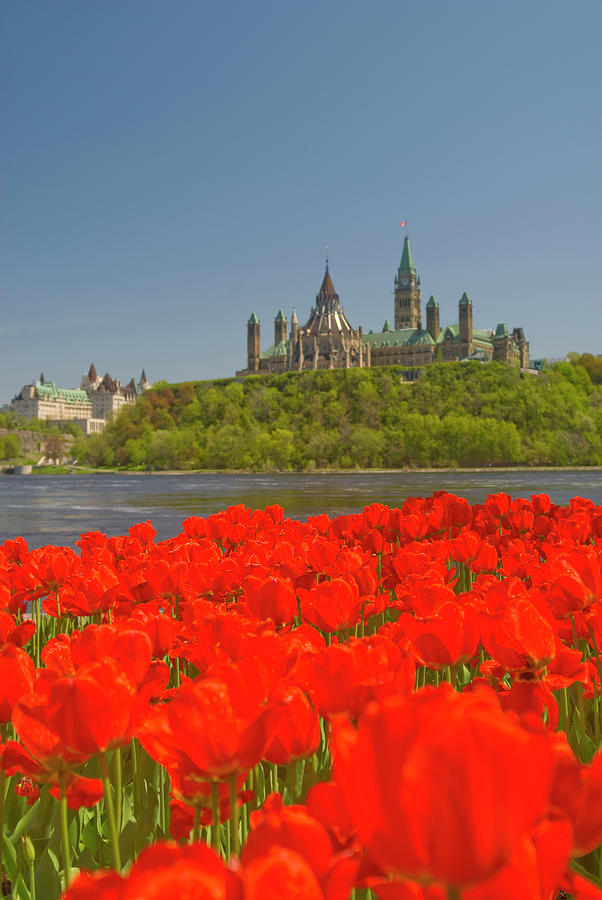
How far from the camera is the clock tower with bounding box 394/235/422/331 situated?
152 meters

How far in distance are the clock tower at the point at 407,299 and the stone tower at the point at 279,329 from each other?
22298 millimetres

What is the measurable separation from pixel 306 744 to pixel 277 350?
142 m

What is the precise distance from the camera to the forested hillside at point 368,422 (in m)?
87.8

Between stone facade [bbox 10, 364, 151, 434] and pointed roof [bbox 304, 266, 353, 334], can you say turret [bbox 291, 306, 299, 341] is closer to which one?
pointed roof [bbox 304, 266, 353, 334]

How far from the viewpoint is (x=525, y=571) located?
110 inches

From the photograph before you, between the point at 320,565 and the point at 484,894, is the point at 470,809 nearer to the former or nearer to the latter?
the point at 484,894

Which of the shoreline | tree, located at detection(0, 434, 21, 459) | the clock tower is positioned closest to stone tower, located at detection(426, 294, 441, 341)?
the clock tower

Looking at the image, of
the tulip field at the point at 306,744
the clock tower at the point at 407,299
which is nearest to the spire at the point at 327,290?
the clock tower at the point at 407,299

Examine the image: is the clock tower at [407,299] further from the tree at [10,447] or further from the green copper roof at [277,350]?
the tree at [10,447]

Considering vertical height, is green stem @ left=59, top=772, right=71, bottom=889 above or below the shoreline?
above

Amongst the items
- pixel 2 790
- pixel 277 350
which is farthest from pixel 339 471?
pixel 2 790

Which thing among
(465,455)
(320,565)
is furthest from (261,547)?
(465,455)

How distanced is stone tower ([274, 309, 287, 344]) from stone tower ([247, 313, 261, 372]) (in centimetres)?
361

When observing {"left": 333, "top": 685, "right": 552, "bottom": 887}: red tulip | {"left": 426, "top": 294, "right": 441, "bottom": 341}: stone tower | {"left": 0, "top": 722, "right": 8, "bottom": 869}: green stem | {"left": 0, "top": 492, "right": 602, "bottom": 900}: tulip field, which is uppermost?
{"left": 426, "top": 294, "right": 441, "bottom": 341}: stone tower
